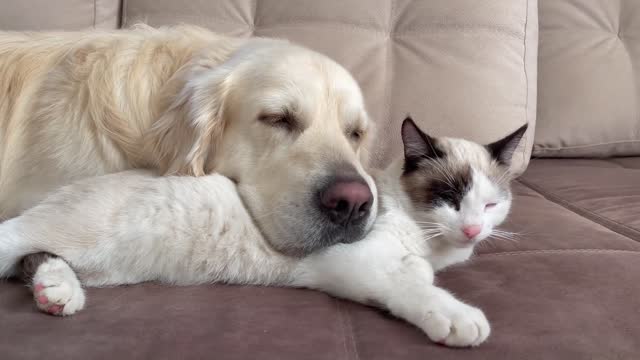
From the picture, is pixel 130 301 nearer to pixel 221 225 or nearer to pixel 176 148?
pixel 221 225

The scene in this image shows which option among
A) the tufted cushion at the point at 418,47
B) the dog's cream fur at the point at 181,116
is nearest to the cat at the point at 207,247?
the dog's cream fur at the point at 181,116

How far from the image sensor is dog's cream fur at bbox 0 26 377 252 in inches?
55.4

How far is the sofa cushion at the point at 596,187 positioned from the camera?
5.57ft

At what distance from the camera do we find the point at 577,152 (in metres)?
2.49

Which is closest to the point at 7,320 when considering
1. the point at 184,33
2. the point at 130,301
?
the point at 130,301

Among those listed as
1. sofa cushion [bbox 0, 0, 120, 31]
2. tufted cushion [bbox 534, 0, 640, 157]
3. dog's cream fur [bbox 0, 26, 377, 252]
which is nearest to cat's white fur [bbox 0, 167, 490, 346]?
dog's cream fur [bbox 0, 26, 377, 252]

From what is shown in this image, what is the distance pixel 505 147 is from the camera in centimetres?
150

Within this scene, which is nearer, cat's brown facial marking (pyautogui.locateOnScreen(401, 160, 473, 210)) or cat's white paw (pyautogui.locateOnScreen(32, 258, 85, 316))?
cat's white paw (pyautogui.locateOnScreen(32, 258, 85, 316))

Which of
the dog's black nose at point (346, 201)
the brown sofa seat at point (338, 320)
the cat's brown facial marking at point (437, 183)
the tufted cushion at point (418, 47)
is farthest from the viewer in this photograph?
the tufted cushion at point (418, 47)

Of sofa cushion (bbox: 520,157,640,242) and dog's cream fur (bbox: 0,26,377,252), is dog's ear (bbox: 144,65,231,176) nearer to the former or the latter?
dog's cream fur (bbox: 0,26,377,252)

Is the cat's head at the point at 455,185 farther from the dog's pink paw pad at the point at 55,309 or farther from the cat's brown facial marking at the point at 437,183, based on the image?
the dog's pink paw pad at the point at 55,309

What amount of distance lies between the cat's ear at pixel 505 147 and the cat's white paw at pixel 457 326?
63cm

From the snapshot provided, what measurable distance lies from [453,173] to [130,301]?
846mm

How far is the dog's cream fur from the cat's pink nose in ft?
0.77
